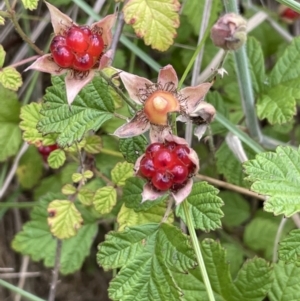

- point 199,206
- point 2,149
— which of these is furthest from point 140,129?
point 2,149

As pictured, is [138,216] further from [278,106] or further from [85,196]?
[278,106]

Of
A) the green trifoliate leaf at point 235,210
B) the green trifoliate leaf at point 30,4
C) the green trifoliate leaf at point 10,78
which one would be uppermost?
the green trifoliate leaf at point 30,4

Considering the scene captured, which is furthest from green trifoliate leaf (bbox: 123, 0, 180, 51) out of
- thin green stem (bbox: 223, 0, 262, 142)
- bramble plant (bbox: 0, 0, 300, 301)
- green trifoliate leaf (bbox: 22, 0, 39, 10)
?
green trifoliate leaf (bbox: 22, 0, 39, 10)

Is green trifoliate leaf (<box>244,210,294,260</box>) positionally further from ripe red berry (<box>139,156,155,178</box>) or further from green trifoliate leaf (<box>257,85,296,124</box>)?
ripe red berry (<box>139,156,155,178</box>)

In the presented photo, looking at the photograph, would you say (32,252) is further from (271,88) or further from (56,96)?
(271,88)

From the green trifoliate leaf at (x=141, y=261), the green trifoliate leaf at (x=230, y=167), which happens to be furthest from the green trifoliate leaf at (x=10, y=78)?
the green trifoliate leaf at (x=230, y=167)

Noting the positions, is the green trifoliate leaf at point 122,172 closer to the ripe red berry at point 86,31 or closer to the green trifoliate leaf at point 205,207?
the green trifoliate leaf at point 205,207
